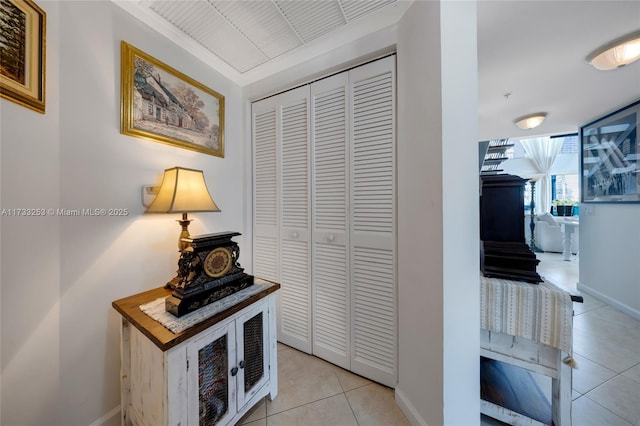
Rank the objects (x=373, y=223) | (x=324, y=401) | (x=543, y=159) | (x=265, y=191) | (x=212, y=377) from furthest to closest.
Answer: (x=543, y=159) → (x=265, y=191) → (x=373, y=223) → (x=324, y=401) → (x=212, y=377)

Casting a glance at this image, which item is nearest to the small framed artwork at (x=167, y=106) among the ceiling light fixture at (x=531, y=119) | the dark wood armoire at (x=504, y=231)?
the dark wood armoire at (x=504, y=231)

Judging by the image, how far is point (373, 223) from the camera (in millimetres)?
1388

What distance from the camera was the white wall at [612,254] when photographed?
7.36ft

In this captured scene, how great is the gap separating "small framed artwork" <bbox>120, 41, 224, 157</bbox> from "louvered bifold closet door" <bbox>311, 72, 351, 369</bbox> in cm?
80

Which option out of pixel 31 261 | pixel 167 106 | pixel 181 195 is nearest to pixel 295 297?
pixel 181 195

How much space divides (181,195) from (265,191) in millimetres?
784

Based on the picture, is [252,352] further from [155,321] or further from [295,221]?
[295,221]

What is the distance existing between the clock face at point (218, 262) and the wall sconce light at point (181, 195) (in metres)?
0.14

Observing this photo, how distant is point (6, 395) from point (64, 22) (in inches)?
63.6

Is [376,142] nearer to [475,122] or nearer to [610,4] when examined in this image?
[475,122]

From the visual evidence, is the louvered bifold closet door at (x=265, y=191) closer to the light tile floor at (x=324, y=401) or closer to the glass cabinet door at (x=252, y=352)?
the glass cabinet door at (x=252, y=352)

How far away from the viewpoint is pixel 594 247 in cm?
273

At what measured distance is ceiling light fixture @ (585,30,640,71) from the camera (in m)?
1.43

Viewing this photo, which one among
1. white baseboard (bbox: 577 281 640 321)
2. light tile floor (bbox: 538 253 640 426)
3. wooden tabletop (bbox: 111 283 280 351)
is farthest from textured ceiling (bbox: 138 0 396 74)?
white baseboard (bbox: 577 281 640 321)
